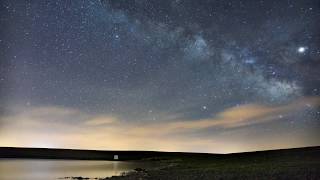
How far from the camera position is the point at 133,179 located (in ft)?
158

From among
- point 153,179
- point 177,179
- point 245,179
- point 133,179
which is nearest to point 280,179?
point 245,179

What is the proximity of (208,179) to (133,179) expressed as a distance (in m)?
13.0

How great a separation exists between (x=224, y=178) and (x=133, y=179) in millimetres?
14292

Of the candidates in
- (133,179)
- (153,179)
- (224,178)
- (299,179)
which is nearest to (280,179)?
(299,179)

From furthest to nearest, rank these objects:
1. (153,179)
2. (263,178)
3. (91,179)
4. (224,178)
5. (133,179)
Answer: (91,179) < (133,179) < (153,179) < (224,178) < (263,178)

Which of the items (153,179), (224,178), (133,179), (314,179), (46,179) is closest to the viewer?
(314,179)

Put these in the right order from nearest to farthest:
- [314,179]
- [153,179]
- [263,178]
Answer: [314,179] < [263,178] < [153,179]

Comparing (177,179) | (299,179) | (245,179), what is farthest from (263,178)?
(177,179)

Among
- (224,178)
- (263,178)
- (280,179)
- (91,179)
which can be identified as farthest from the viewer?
(91,179)

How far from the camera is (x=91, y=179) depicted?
195 ft

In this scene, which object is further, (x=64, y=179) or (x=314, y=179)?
(x=64, y=179)

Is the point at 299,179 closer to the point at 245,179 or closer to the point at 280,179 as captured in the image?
the point at 280,179

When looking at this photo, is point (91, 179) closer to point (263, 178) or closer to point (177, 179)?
point (177, 179)

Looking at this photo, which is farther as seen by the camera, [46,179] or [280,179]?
[46,179]
